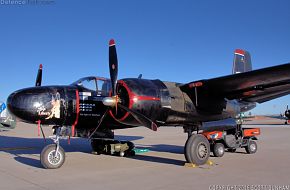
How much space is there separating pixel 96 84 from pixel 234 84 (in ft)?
15.2

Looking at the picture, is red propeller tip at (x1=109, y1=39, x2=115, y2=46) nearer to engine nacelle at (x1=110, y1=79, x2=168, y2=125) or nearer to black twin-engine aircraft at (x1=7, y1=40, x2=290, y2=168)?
black twin-engine aircraft at (x1=7, y1=40, x2=290, y2=168)

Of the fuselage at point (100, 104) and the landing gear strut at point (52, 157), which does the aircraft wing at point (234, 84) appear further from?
the landing gear strut at point (52, 157)

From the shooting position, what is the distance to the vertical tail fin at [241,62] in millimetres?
15773

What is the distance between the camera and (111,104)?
900cm

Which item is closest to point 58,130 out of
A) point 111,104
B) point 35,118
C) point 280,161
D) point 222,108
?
point 35,118

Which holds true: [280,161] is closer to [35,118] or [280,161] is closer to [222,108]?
[222,108]

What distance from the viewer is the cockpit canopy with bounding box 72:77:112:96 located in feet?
34.3

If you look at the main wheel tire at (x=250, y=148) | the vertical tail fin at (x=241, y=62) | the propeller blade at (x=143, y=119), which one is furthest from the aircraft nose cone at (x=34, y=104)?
the vertical tail fin at (x=241, y=62)

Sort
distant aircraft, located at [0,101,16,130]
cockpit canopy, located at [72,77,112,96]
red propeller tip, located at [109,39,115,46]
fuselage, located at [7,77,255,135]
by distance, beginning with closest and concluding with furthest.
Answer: fuselage, located at [7,77,255,135] < red propeller tip, located at [109,39,115,46] < cockpit canopy, located at [72,77,112,96] < distant aircraft, located at [0,101,16,130]

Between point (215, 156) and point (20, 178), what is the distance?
724 centimetres

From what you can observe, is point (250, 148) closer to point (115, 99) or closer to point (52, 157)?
point (115, 99)

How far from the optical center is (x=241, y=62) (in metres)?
16.0

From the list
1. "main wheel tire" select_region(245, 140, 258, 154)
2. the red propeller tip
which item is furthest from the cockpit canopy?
"main wheel tire" select_region(245, 140, 258, 154)

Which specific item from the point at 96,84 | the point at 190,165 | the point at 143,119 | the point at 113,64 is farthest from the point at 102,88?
the point at 190,165
